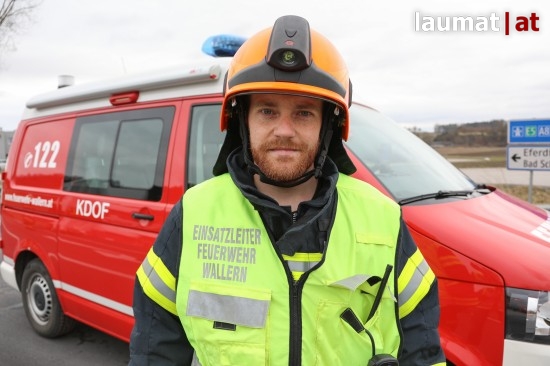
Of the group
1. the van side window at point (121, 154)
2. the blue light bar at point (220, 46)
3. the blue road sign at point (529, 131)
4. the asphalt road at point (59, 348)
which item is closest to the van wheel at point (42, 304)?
the asphalt road at point (59, 348)

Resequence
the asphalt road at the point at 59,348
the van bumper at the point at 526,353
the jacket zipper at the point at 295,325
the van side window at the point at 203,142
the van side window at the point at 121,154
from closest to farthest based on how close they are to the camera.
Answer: the jacket zipper at the point at 295,325
the van bumper at the point at 526,353
the van side window at the point at 203,142
the van side window at the point at 121,154
the asphalt road at the point at 59,348

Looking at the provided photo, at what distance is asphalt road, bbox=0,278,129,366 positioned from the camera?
3646 mm

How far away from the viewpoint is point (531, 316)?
186 centimetres

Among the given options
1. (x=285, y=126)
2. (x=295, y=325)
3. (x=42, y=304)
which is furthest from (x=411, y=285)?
(x=42, y=304)

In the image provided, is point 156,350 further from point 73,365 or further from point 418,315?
point 73,365

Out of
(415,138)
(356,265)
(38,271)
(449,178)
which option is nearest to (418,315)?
(356,265)

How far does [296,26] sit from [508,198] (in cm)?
207

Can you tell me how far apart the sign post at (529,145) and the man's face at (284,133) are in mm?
6755

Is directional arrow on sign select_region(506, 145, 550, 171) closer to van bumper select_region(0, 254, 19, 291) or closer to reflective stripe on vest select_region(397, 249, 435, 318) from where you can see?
reflective stripe on vest select_region(397, 249, 435, 318)

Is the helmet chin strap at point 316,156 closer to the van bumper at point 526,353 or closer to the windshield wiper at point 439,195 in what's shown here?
the windshield wiper at point 439,195

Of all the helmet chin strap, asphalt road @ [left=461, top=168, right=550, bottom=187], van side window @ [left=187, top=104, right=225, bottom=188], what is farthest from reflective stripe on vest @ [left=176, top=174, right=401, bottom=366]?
asphalt road @ [left=461, top=168, right=550, bottom=187]

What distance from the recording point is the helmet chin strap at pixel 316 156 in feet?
4.92

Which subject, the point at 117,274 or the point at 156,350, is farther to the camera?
the point at 117,274

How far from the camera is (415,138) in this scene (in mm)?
3334
